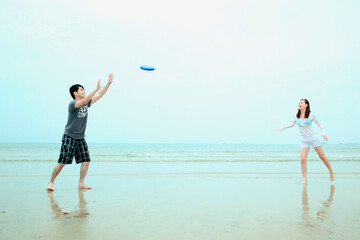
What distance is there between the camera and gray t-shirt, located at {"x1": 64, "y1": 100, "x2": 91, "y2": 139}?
4773mm

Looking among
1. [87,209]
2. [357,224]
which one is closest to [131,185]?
[87,209]

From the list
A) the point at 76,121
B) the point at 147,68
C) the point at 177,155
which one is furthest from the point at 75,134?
the point at 177,155

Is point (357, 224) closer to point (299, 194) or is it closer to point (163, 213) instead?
point (299, 194)

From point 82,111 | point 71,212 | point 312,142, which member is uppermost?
point 82,111

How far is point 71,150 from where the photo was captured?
4840 millimetres

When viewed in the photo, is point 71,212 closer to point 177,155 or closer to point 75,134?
point 75,134

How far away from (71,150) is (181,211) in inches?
102

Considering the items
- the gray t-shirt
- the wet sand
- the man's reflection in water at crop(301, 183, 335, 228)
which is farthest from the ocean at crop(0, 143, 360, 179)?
the man's reflection in water at crop(301, 183, 335, 228)

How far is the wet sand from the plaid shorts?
0.60 meters

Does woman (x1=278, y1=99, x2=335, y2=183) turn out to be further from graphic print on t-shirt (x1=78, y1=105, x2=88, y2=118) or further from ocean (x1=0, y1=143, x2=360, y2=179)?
graphic print on t-shirt (x1=78, y1=105, x2=88, y2=118)

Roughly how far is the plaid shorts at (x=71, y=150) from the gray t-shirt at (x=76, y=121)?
106 millimetres

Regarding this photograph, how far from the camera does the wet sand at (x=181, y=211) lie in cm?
260

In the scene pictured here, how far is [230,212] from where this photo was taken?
3369 mm

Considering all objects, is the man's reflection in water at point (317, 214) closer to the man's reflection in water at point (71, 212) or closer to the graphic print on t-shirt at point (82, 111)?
the man's reflection in water at point (71, 212)
